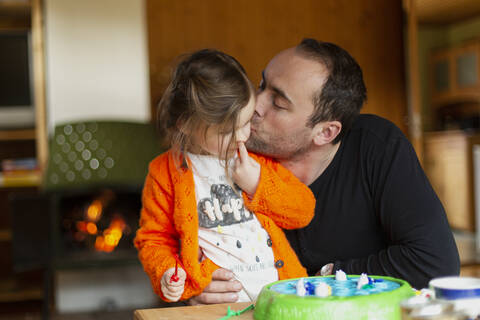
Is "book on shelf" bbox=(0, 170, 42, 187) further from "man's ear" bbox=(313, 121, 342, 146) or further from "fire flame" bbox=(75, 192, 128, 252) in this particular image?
"man's ear" bbox=(313, 121, 342, 146)

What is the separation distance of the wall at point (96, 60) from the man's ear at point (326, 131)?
7.59 ft

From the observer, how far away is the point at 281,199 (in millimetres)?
1247

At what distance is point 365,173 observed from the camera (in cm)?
139

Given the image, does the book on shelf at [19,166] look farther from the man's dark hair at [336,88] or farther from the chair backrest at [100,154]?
the man's dark hair at [336,88]

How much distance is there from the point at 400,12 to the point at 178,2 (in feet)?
5.53

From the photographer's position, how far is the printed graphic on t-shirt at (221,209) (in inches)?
49.0

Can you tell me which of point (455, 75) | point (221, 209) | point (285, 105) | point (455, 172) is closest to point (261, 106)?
point (285, 105)

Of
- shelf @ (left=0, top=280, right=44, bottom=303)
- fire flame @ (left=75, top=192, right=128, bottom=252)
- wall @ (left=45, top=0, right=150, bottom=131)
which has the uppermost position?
wall @ (left=45, top=0, right=150, bottom=131)

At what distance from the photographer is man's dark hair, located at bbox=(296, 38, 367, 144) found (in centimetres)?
139

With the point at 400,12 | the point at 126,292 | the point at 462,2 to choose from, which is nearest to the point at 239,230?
the point at 126,292

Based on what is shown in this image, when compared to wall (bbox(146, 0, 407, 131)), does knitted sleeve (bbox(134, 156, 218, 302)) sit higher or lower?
lower

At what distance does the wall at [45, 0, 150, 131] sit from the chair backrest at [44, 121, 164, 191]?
27 cm

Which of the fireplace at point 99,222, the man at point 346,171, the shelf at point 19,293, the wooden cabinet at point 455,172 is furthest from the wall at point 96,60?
the wooden cabinet at point 455,172

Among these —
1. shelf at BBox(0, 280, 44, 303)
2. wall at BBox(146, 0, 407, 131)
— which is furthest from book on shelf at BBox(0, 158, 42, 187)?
wall at BBox(146, 0, 407, 131)
